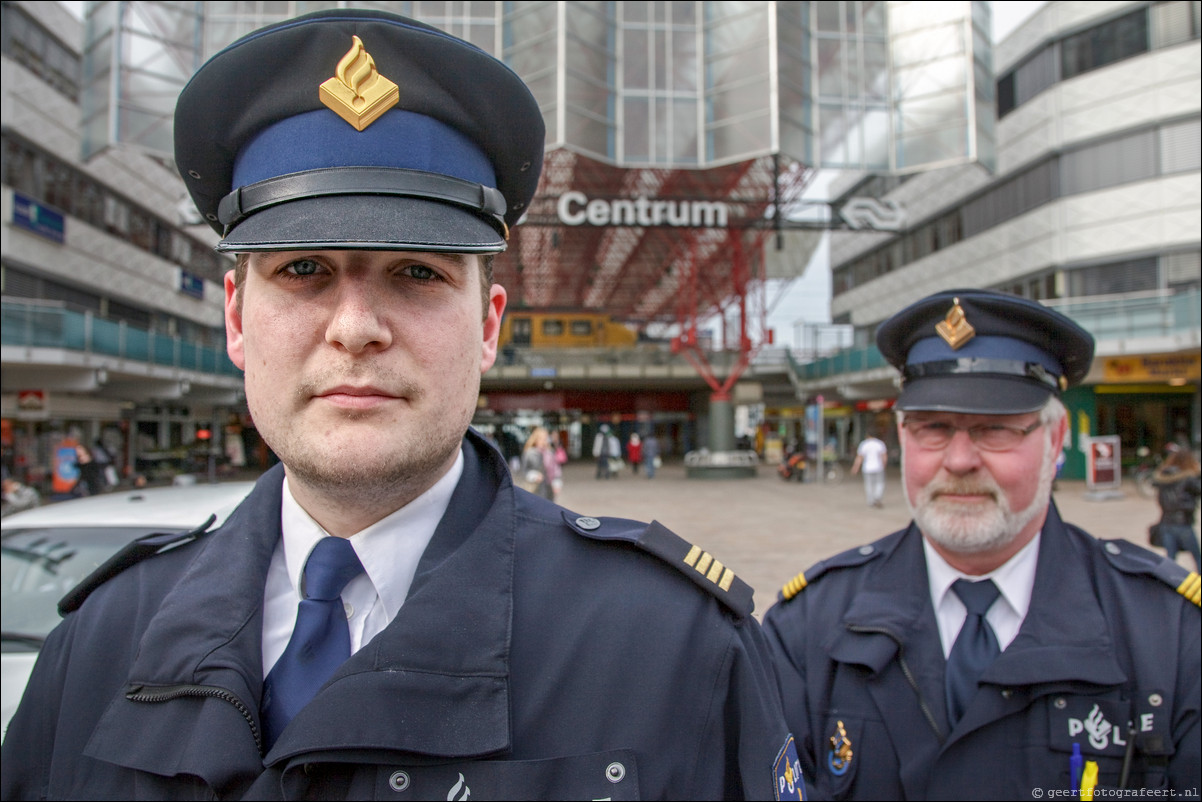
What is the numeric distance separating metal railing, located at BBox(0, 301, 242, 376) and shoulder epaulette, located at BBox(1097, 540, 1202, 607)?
46.1ft

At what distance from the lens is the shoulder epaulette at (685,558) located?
1.32m

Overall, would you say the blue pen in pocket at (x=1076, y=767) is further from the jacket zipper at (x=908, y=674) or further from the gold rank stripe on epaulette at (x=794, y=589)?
the gold rank stripe on epaulette at (x=794, y=589)

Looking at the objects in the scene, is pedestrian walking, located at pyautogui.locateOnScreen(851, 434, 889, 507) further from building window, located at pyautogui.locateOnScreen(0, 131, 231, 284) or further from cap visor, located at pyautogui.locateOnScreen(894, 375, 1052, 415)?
building window, located at pyautogui.locateOnScreen(0, 131, 231, 284)

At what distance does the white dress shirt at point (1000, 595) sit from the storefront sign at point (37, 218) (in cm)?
2475

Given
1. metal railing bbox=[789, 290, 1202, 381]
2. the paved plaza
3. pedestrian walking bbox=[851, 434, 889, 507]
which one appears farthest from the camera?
metal railing bbox=[789, 290, 1202, 381]

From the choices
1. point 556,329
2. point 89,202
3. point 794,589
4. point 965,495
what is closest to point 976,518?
point 965,495

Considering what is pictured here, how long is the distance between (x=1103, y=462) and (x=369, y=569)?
19784mm

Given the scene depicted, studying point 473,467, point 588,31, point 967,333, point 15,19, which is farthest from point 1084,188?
point 15,19

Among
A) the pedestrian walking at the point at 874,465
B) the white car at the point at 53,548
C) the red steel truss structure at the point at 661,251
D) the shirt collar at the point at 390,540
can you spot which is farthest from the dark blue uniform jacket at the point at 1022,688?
the red steel truss structure at the point at 661,251

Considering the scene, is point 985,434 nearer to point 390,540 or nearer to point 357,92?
point 390,540

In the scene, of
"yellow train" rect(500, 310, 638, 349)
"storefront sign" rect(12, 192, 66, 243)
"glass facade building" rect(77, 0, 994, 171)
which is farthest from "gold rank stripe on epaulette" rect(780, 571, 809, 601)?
"yellow train" rect(500, 310, 638, 349)

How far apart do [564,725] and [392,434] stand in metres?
0.53

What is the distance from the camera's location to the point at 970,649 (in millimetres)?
2145

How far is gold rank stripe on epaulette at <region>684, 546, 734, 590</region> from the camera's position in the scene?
134cm
